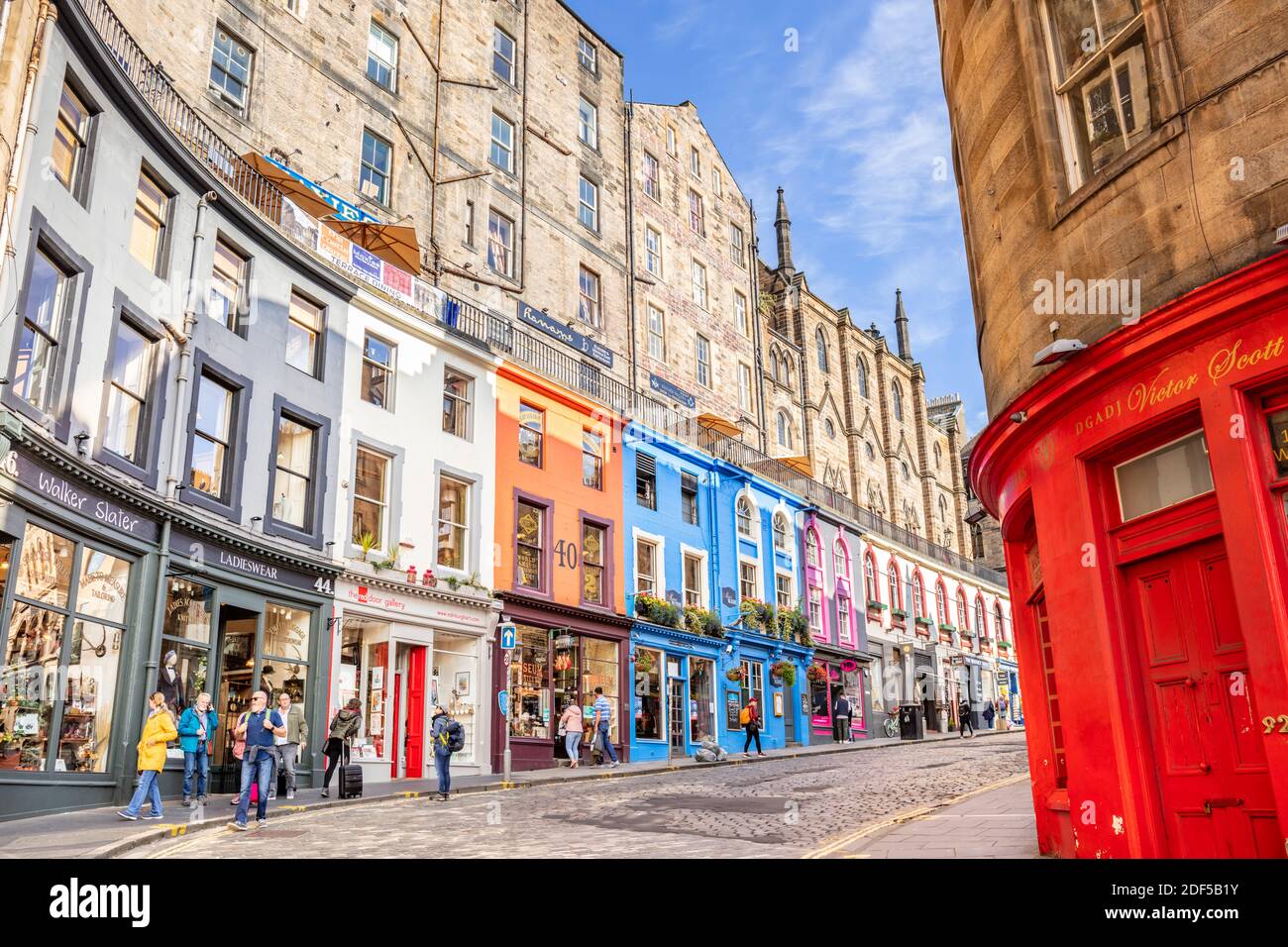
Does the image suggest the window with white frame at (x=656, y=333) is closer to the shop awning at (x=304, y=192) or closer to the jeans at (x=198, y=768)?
the shop awning at (x=304, y=192)

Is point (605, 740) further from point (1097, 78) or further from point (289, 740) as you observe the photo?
point (1097, 78)

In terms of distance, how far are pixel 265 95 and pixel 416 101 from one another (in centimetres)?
524

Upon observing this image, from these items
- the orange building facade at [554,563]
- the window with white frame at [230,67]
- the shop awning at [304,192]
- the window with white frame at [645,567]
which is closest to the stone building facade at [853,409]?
the window with white frame at [645,567]

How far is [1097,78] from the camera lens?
26.8 ft

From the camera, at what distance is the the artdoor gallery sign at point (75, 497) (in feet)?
40.8

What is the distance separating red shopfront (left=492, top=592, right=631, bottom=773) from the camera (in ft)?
76.0

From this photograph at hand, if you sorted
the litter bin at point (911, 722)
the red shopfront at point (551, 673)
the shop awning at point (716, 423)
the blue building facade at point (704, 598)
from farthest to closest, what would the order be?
the litter bin at point (911, 722) → the shop awning at point (716, 423) → the blue building facade at point (704, 598) → the red shopfront at point (551, 673)

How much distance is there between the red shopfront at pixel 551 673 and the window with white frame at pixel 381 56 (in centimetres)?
1404

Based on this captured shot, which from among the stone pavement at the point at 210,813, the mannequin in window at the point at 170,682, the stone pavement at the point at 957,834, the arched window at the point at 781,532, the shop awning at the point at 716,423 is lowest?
the stone pavement at the point at 957,834

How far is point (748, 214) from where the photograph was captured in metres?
44.0

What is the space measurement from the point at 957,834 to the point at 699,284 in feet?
101

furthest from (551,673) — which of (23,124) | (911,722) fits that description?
(23,124)
